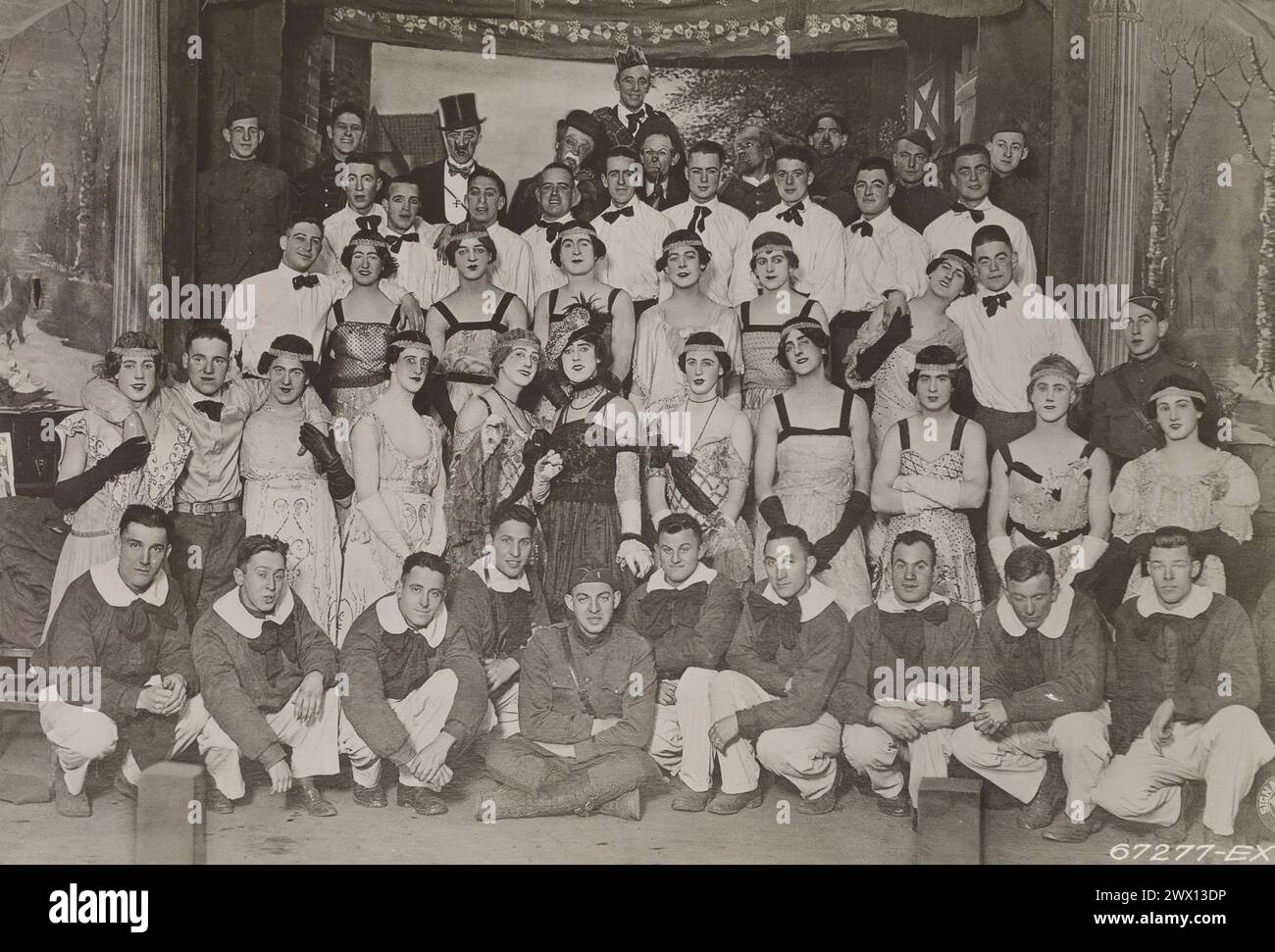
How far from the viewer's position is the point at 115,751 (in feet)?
28.0

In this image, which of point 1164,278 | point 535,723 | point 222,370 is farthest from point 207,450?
point 1164,278

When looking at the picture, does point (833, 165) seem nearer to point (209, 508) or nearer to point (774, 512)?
point (774, 512)

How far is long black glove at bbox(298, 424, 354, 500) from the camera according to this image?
869 centimetres

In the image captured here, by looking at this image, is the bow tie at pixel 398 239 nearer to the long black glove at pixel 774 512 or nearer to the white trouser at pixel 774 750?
the long black glove at pixel 774 512

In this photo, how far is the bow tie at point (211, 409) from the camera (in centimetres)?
873

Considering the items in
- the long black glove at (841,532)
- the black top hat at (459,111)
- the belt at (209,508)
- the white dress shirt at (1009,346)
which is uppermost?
the black top hat at (459,111)

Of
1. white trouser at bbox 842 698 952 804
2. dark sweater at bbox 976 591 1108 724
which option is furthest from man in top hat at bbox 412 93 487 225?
dark sweater at bbox 976 591 1108 724

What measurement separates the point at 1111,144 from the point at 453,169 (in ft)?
10.7

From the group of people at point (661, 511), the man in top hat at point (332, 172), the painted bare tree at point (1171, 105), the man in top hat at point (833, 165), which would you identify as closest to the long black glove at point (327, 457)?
the group of people at point (661, 511)

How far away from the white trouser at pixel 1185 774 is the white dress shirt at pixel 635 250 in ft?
10.4

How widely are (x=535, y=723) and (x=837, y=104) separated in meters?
3.47

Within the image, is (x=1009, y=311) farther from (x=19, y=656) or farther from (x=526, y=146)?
(x=19, y=656)
